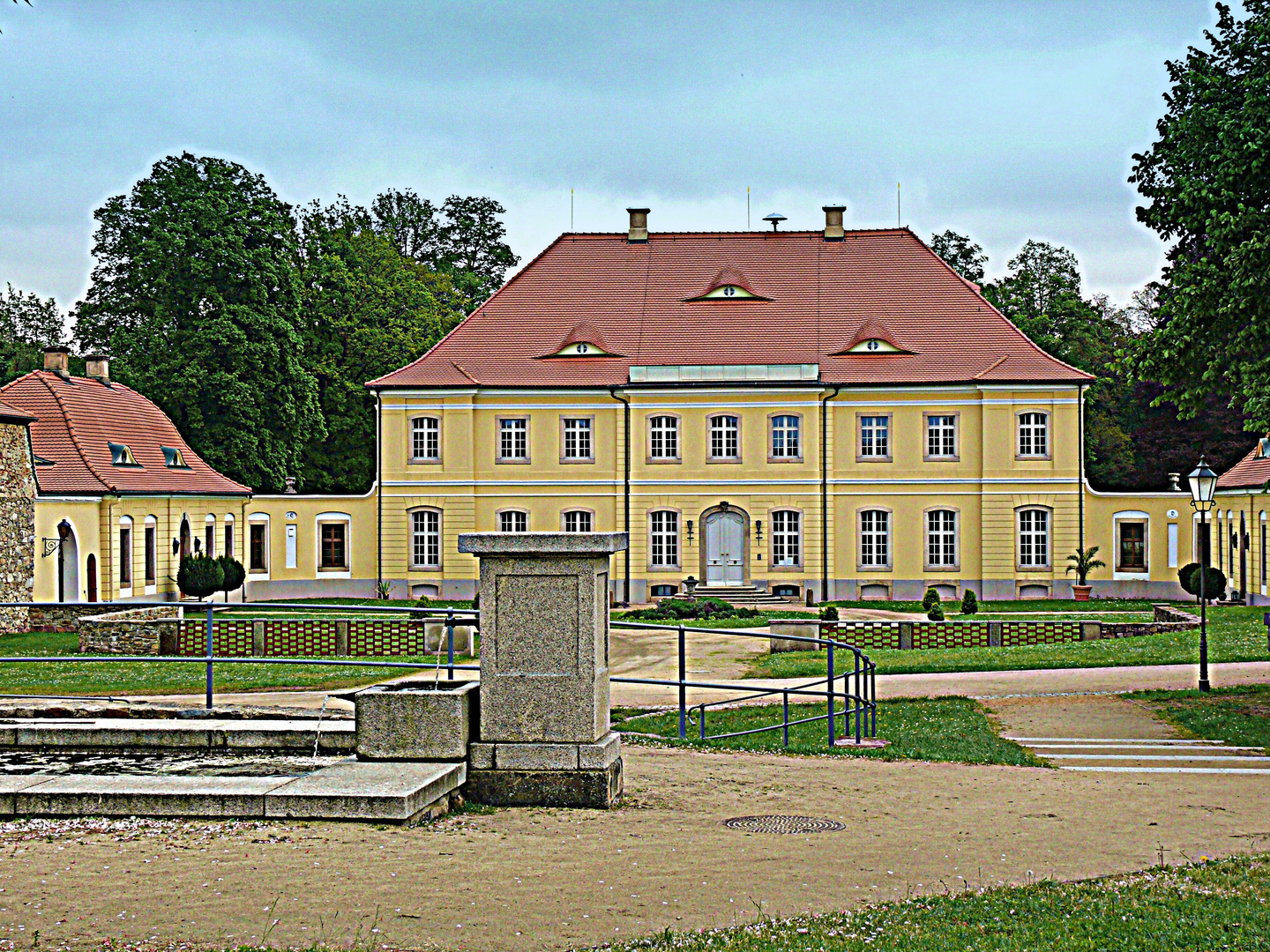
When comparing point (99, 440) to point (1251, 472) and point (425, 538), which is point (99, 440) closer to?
point (425, 538)

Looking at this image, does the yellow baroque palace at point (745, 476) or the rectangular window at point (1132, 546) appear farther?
the rectangular window at point (1132, 546)

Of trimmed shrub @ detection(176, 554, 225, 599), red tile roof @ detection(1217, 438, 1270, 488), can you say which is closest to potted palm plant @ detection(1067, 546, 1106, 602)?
red tile roof @ detection(1217, 438, 1270, 488)

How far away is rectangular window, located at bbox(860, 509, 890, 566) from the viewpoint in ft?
139

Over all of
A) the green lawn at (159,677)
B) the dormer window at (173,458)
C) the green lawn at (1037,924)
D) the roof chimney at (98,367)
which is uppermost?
the roof chimney at (98,367)

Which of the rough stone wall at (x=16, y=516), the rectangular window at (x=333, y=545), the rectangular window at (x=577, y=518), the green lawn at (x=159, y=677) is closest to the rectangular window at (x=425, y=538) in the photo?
the rectangular window at (x=333, y=545)

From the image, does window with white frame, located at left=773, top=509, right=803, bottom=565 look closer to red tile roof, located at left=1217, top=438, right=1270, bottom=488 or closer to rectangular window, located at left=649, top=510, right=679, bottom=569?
rectangular window, located at left=649, top=510, right=679, bottom=569

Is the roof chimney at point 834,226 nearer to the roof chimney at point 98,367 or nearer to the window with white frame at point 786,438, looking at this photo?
the window with white frame at point 786,438

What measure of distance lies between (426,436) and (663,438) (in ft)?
24.2

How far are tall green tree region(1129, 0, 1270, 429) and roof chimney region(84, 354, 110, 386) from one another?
33.0m

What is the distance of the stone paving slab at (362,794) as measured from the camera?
811cm

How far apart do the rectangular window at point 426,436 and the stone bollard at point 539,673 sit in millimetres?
34312

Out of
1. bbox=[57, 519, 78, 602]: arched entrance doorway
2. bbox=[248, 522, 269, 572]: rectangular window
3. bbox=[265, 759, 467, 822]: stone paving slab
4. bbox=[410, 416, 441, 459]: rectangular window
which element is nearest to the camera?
bbox=[265, 759, 467, 822]: stone paving slab

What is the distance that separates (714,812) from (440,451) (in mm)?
34635

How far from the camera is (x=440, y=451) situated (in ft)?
141
